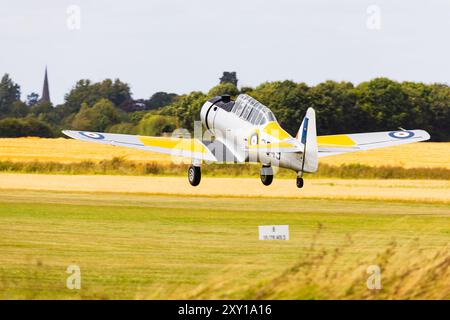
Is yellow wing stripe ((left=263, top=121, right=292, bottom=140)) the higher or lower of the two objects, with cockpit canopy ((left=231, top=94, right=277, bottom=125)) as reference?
lower

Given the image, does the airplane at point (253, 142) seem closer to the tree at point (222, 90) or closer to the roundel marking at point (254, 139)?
the roundel marking at point (254, 139)

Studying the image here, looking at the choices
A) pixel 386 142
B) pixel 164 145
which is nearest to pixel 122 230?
pixel 164 145

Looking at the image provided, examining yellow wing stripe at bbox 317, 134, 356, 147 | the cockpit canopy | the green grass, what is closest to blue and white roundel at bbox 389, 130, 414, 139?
yellow wing stripe at bbox 317, 134, 356, 147

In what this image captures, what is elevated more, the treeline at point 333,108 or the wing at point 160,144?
the treeline at point 333,108

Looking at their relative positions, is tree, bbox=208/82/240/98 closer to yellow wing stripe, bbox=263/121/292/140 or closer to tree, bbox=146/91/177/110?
yellow wing stripe, bbox=263/121/292/140

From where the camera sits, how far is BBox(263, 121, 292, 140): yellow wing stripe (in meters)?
24.8

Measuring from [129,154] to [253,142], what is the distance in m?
42.4

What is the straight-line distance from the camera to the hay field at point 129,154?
208 ft

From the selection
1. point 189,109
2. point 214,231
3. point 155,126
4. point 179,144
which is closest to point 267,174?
point 179,144

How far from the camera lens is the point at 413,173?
60594 mm

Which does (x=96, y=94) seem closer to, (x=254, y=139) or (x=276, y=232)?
(x=254, y=139)

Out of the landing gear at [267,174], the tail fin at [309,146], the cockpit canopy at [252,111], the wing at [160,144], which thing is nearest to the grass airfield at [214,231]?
A: the tail fin at [309,146]

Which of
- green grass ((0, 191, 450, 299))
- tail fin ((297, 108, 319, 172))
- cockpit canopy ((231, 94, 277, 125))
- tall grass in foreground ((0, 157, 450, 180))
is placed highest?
cockpit canopy ((231, 94, 277, 125))

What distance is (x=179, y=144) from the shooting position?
26.8m
